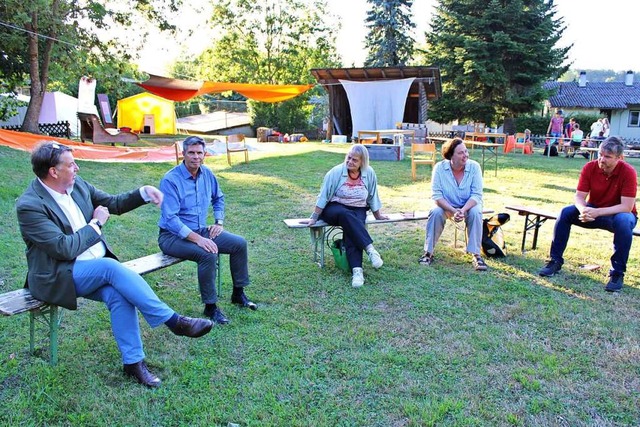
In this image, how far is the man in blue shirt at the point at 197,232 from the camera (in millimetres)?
3443

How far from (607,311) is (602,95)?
35.4m

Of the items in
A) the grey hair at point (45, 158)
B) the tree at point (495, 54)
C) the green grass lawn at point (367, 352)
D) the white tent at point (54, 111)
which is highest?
the tree at point (495, 54)

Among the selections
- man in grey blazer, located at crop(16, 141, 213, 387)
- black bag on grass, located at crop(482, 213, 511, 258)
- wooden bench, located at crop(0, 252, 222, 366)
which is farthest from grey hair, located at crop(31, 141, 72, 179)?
black bag on grass, located at crop(482, 213, 511, 258)

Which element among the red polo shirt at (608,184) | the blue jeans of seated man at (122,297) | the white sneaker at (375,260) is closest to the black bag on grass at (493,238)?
the red polo shirt at (608,184)

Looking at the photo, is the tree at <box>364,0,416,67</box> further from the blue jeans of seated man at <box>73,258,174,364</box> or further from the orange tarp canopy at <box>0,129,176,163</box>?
the blue jeans of seated man at <box>73,258,174,364</box>

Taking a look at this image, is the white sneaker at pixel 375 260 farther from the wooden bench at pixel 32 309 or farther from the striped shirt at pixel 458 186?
the wooden bench at pixel 32 309

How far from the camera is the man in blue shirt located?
3443mm

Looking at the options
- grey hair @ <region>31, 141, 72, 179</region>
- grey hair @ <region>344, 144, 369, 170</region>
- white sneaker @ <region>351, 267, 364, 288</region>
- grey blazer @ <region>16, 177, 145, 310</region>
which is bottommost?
white sneaker @ <region>351, 267, 364, 288</region>

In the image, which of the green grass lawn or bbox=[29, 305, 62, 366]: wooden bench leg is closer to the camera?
the green grass lawn

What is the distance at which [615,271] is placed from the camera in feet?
13.4

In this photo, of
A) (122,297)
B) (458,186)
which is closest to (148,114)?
(458,186)

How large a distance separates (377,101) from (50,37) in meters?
10.7

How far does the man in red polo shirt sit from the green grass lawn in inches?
Answer: 8.0

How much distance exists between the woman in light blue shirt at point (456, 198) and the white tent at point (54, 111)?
18.7 metres
